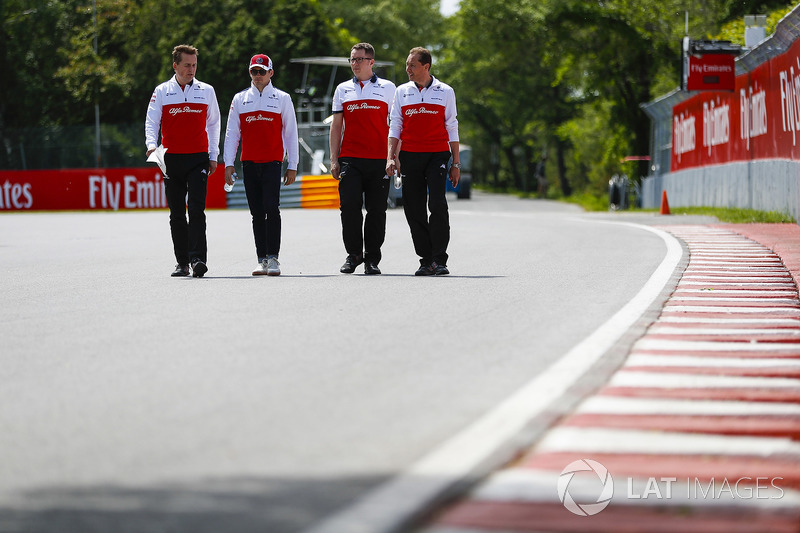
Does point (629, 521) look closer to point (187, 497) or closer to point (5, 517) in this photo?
point (187, 497)

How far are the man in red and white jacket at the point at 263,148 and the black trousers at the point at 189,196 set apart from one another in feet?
0.84

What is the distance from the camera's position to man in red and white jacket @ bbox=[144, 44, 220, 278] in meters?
11.1

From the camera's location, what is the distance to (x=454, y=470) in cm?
391

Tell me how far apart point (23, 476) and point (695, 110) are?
29.8 metres

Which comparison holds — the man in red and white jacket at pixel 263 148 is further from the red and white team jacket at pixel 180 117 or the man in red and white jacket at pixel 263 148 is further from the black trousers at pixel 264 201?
the red and white team jacket at pixel 180 117

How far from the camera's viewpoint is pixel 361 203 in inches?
444

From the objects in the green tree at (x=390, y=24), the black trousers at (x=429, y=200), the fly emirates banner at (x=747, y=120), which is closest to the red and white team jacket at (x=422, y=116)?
the black trousers at (x=429, y=200)

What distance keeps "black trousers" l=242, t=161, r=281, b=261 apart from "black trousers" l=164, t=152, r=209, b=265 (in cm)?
39

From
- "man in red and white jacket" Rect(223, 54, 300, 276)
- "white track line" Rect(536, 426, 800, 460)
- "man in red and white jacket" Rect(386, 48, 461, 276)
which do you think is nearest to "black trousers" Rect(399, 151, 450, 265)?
"man in red and white jacket" Rect(386, 48, 461, 276)

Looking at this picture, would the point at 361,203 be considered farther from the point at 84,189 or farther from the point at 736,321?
the point at 84,189

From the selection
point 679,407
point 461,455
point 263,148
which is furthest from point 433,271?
point 461,455

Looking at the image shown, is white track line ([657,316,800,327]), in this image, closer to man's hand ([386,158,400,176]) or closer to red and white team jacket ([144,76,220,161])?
man's hand ([386,158,400,176])

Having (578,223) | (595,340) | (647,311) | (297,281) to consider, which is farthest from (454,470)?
(578,223)

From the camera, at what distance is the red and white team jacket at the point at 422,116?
10945mm
